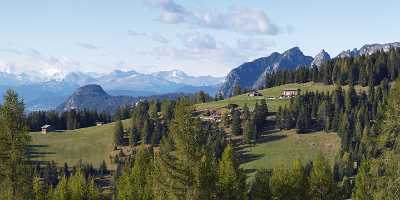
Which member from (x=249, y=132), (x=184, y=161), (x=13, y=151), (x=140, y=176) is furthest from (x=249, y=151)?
(x=13, y=151)

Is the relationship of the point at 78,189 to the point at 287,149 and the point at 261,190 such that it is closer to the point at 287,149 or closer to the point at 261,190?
the point at 261,190

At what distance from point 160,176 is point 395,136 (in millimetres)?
19238

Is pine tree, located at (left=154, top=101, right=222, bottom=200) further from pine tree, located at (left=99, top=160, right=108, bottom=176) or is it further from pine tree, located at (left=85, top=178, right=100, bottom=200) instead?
pine tree, located at (left=99, top=160, right=108, bottom=176)

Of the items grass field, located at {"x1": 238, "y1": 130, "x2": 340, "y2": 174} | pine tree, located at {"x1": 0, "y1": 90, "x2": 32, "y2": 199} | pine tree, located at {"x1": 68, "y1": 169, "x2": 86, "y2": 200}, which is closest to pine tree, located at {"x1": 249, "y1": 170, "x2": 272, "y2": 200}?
pine tree, located at {"x1": 68, "y1": 169, "x2": 86, "y2": 200}

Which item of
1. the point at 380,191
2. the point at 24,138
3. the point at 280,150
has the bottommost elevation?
the point at 280,150

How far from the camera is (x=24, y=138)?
34.2 meters

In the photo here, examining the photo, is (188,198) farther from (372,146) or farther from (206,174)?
(372,146)

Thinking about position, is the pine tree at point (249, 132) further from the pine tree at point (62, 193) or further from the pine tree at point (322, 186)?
the pine tree at point (322, 186)

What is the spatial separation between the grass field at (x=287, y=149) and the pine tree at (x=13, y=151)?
439 ft

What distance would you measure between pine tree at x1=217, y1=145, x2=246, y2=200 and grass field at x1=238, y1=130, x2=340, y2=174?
363 feet

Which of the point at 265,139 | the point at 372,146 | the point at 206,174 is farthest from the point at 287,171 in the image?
the point at 265,139

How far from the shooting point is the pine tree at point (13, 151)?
33.8m

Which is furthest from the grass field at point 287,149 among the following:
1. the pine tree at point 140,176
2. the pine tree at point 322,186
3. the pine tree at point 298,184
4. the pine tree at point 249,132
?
the pine tree at point 140,176

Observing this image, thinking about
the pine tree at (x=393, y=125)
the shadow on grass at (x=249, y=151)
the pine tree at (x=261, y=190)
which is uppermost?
the pine tree at (x=393, y=125)
